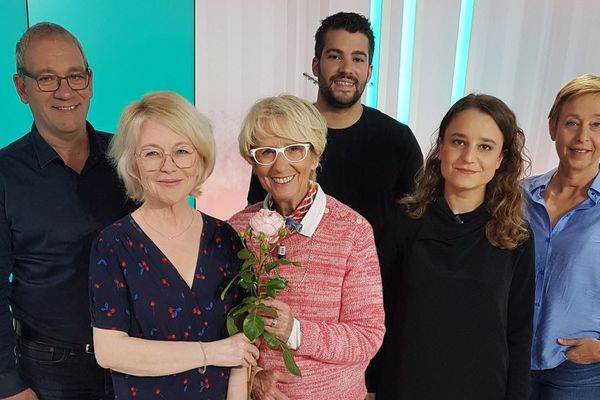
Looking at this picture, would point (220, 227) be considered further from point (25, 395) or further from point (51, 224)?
point (25, 395)

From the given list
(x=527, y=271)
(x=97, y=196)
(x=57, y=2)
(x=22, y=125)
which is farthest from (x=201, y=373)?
(x=57, y=2)

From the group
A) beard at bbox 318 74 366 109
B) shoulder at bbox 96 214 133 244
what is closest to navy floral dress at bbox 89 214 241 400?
shoulder at bbox 96 214 133 244

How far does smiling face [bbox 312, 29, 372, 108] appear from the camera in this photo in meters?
2.32

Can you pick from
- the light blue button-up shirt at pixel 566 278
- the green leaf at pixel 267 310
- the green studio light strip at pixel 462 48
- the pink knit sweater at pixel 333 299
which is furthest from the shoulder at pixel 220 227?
the green studio light strip at pixel 462 48

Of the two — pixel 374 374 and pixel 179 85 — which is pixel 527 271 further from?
pixel 179 85

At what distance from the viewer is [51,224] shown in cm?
169

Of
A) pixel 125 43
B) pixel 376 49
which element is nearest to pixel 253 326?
pixel 125 43

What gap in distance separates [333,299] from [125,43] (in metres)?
2.77

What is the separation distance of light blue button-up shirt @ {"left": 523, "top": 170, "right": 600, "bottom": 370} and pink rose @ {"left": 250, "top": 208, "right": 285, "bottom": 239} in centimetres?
113

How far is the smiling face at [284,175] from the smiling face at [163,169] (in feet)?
0.73

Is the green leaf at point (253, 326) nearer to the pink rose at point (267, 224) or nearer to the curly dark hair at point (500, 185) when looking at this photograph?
the pink rose at point (267, 224)

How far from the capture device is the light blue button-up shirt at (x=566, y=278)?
6.01ft

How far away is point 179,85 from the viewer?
3.72 m

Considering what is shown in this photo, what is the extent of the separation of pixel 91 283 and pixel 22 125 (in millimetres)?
2544
